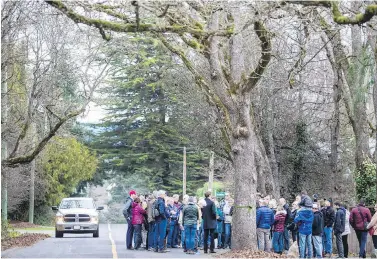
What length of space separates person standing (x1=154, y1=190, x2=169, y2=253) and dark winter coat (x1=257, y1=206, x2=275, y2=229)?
321 cm

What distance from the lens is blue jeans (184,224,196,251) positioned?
24891 mm

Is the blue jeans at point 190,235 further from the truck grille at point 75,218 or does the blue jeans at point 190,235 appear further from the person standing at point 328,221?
the truck grille at point 75,218

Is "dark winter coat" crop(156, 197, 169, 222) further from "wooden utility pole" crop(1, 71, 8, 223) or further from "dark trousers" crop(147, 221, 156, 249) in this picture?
"wooden utility pole" crop(1, 71, 8, 223)

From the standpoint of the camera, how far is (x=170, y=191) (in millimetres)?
66688

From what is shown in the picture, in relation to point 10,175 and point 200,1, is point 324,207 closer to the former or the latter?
point 200,1

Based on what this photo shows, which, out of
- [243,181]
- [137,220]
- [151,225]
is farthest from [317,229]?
[137,220]

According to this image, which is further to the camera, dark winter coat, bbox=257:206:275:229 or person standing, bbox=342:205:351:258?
person standing, bbox=342:205:351:258

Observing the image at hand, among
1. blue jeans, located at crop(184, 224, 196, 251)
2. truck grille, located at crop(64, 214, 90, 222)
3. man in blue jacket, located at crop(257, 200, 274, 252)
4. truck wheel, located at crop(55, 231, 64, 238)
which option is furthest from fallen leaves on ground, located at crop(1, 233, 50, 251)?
man in blue jacket, located at crop(257, 200, 274, 252)

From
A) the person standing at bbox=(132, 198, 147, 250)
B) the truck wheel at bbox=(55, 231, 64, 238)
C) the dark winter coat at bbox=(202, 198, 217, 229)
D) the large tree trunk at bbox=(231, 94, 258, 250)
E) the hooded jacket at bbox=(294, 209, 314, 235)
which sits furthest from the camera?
Answer: the truck wheel at bbox=(55, 231, 64, 238)

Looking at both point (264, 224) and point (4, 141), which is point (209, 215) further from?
point (4, 141)

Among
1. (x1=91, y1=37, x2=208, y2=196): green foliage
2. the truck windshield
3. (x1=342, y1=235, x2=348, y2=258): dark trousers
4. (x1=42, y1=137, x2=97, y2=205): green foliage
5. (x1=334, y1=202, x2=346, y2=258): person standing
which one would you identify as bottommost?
(x1=342, y1=235, x2=348, y2=258): dark trousers

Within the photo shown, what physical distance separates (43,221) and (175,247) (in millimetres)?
35823

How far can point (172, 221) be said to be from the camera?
27.4 m

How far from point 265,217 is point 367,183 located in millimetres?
6844
